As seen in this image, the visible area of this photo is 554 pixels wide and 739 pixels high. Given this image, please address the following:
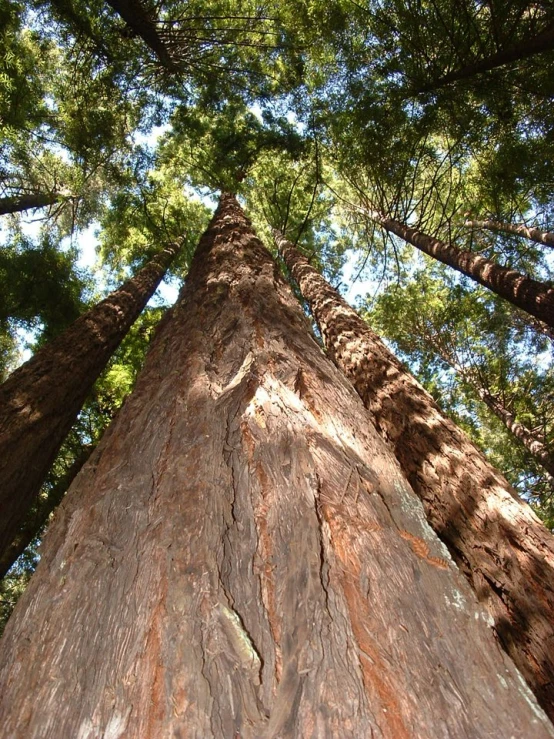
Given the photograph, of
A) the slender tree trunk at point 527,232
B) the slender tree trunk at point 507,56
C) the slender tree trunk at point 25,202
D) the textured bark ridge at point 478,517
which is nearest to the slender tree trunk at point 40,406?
the textured bark ridge at point 478,517

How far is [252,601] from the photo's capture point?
95 centimetres

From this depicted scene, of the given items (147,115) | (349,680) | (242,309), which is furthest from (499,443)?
(349,680)

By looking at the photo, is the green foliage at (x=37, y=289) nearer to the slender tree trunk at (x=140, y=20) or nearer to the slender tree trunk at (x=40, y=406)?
the slender tree trunk at (x=40, y=406)

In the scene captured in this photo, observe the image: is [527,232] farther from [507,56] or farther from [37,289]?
[37,289]

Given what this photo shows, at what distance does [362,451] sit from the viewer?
1485mm

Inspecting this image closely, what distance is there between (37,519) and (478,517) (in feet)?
23.4

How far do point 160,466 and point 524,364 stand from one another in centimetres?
1465

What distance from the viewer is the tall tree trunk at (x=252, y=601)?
0.76 meters

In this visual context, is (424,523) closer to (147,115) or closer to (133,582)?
(133,582)

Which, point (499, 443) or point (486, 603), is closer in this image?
point (486, 603)

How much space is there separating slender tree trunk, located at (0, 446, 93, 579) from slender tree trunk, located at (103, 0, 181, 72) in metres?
7.60

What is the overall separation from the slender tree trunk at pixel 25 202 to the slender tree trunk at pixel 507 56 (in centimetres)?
811

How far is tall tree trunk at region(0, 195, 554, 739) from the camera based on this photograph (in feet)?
2.50

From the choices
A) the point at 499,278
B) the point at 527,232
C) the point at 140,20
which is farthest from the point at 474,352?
the point at 140,20
